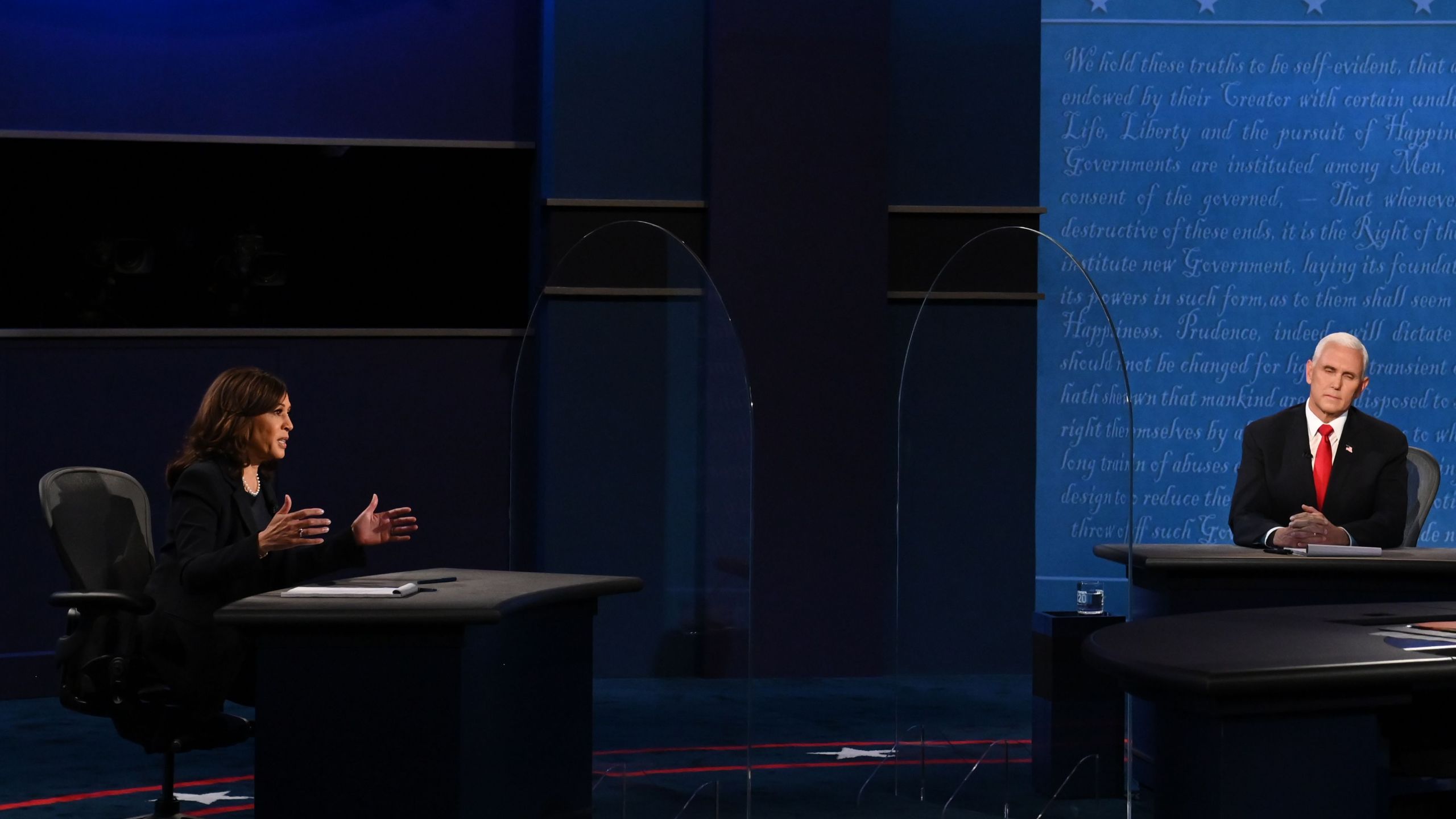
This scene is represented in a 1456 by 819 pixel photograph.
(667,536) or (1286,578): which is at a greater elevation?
(667,536)

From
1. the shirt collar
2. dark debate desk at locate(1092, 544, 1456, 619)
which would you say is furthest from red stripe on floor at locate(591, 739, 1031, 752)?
the shirt collar

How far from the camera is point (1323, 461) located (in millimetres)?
4398

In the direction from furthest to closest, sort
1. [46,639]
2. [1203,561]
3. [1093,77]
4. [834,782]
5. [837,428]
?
1. [1093,77]
2. [837,428]
3. [46,639]
4. [834,782]
5. [1203,561]

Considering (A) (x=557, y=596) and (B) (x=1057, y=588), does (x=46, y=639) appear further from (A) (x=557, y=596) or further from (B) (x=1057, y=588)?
Result: (B) (x=1057, y=588)

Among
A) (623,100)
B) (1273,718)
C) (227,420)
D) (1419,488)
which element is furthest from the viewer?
(623,100)

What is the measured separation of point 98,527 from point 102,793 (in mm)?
983

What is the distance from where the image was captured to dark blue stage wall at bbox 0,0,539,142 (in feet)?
19.3

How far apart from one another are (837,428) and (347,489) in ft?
6.46

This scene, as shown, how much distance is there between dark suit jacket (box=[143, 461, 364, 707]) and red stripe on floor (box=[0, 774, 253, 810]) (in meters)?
0.94

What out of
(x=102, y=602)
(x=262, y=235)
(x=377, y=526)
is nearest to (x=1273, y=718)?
(x=377, y=526)

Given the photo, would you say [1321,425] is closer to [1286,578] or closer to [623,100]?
[1286,578]

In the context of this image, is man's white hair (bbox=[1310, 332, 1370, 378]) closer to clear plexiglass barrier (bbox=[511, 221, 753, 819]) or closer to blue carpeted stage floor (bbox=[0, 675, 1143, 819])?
blue carpeted stage floor (bbox=[0, 675, 1143, 819])

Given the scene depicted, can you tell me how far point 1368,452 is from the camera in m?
4.36

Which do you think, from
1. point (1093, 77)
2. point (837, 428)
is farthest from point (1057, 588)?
point (1093, 77)
